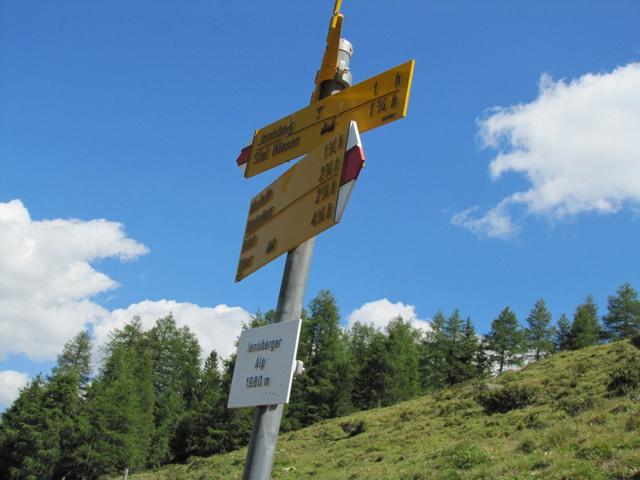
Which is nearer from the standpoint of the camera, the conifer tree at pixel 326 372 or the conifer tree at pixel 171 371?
the conifer tree at pixel 326 372

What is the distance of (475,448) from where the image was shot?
18.8m

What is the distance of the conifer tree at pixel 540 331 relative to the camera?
84375 mm

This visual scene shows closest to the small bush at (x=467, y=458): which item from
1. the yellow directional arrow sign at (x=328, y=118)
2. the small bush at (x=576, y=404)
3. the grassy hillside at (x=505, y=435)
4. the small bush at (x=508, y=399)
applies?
the grassy hillside at (x=505, y=435)

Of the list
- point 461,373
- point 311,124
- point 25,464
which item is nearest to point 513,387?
point 311,124

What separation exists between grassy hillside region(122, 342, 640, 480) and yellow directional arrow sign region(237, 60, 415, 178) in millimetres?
10873

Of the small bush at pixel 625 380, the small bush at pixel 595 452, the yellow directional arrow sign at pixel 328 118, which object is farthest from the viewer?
the small bush at pixel 625 380

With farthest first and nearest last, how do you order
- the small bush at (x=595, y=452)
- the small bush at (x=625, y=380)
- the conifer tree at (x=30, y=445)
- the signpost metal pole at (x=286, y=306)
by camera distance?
the conifer tree at (x=30, y=445) < the small bush at (x=625, y=380) < the small bush at (x=595, y=452) < the signpost metal pole at (x=286, y=306)

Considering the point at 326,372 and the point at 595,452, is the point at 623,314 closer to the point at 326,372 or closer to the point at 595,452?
the point at 326,372

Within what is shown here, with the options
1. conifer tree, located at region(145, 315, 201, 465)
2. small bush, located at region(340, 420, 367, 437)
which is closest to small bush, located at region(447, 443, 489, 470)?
small bush, located at region(340, 420, 367, 437)

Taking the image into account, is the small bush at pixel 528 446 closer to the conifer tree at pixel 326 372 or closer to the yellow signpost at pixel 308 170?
the yellow signpost at pixel 308 170

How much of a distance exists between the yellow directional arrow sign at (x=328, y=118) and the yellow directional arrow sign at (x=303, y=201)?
0.55 ft

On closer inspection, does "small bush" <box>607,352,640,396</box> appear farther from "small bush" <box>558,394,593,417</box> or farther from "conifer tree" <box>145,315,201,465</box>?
"conifer tree" <box>145,315,201,465</box>

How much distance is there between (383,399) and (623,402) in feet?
155

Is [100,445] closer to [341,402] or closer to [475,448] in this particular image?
[341,402]
